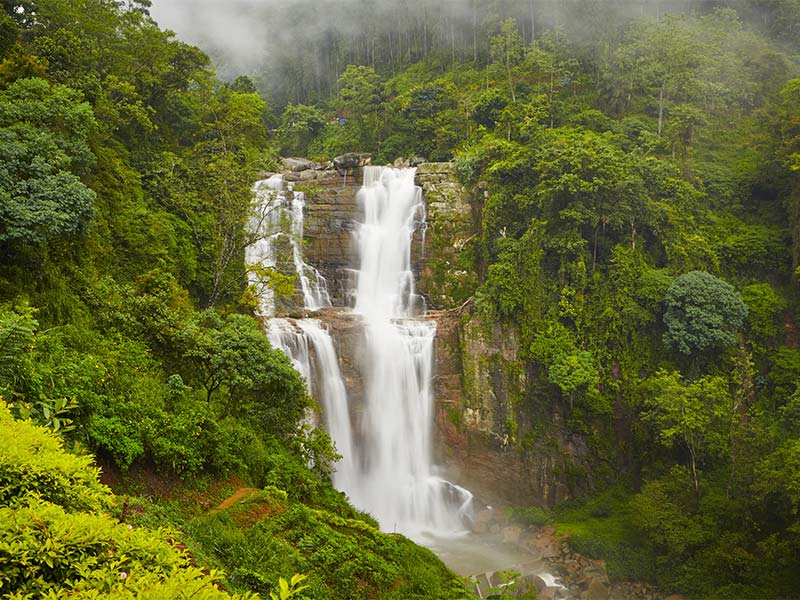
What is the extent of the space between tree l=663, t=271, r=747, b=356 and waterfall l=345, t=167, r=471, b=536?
867 cm

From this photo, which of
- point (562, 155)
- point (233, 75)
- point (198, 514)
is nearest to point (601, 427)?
point (562, 155)

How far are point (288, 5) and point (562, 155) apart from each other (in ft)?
169

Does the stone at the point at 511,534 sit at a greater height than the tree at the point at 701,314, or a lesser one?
lesser

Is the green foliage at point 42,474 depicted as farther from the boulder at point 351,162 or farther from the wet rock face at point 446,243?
the boulder at point 351,162

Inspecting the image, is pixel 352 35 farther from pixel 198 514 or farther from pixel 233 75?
pixel 198 514

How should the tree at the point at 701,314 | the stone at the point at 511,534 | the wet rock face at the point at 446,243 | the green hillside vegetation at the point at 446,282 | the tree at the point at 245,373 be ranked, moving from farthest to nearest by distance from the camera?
the wet rock face at the point at 446,243, the tree at the point at 701,314, the stone at the point at 511,534, the tree at the point at 245,373, the green hillside vegetation at the point at 446,282

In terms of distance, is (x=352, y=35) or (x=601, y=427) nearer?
(x=601, y=427)

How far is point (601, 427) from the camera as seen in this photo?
779 inches

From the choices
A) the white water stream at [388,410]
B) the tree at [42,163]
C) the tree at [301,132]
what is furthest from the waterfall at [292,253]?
the tree at [301,132]

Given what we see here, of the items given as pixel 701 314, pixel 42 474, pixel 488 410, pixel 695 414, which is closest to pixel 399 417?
pixel 488 410

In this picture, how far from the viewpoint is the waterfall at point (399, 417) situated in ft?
62.6

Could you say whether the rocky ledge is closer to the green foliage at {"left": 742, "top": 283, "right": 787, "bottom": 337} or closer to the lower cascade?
the lower cascade

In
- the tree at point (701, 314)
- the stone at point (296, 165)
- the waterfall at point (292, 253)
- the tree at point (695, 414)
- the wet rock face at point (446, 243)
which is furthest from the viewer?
the stone at point (296, 165)

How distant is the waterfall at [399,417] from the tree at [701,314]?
28.5ft
